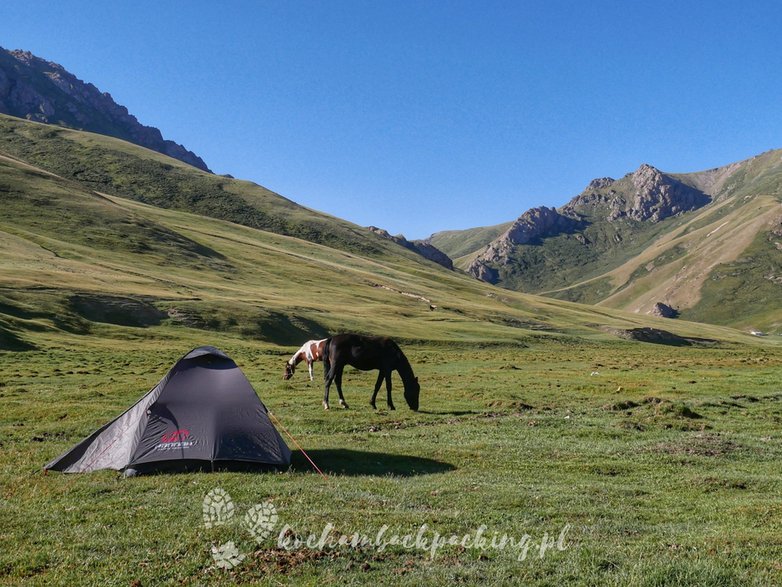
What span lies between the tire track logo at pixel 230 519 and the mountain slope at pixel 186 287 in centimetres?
4364

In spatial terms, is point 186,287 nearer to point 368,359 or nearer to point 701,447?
point 368,359

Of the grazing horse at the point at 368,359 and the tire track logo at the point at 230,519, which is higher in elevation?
the grazing horse at the point at 368,359

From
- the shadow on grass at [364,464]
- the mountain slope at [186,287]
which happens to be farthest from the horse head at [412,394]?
the mountain slope at [186,287]

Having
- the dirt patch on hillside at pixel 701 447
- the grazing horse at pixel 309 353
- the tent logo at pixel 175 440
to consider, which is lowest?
the dirt patch on hillside at pixel 701 447

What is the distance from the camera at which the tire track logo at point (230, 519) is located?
946 centimetres

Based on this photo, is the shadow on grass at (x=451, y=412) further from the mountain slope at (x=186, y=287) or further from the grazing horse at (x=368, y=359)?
the mountain slope at (x=186, y=287)

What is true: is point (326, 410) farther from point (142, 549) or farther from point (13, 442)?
point (142, 549)

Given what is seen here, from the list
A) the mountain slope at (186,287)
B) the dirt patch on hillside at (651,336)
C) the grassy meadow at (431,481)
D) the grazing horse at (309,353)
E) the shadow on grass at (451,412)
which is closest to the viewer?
the grassy meadow at (431,481)

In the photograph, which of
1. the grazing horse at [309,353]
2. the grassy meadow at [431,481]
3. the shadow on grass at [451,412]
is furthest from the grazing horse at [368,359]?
the grazing horse at [309,353]

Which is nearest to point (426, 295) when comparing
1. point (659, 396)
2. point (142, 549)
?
point (659, 396)

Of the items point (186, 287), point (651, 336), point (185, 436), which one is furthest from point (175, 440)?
point (651, 336)

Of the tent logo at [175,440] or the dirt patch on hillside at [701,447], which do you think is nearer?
the tent logo at [175,440]

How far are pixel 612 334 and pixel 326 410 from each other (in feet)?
322

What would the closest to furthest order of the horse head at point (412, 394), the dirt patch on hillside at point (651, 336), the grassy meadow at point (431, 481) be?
the grassy meadow at point (431, 481) < the horse head at point (412, 394) < the dirt patch on hillside at point (651, 336)
